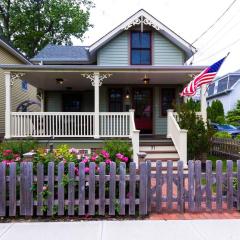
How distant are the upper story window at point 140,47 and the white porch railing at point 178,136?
3.68 m

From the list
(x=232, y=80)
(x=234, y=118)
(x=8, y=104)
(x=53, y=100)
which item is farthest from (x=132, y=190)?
A: (x=232, y=80)

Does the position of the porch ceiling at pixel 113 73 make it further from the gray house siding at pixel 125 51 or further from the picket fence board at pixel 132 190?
the picket fence board at pixel 132 190

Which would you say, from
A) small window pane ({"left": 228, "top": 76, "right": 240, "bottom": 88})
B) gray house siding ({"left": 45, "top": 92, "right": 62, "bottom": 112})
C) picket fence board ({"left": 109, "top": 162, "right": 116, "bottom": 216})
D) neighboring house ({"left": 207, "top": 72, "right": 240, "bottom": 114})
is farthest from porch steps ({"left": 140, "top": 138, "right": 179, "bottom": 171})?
small window pane ({"left": 228, "top": 76, "right": 240, "bottom": 88})

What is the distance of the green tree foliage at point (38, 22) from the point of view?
37.0m

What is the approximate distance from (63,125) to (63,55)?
5724 millimetres

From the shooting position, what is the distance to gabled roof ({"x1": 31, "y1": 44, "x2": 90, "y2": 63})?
670 inches

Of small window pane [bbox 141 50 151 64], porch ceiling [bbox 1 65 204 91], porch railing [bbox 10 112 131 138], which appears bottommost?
porch railing [bbox 10 112 131 138]

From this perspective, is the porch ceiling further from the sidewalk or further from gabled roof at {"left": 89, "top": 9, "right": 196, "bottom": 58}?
the sidewalk

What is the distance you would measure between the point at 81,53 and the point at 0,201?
13.3m

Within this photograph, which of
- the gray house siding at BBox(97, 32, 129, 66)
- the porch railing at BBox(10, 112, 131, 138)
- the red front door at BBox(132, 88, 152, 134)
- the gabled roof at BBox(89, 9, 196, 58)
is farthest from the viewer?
the red front door at BBox(132, 88, 152, 134)

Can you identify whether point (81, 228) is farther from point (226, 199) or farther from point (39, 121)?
point (39, 121)

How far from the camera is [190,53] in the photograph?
1628cm

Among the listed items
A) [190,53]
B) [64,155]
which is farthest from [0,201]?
[190,53]

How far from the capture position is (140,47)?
633 inches
